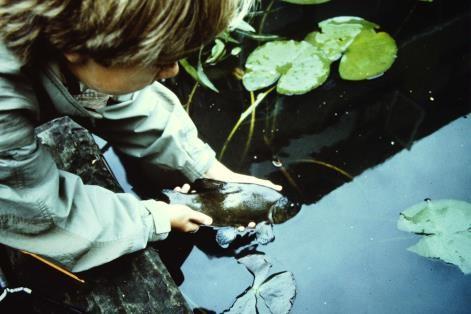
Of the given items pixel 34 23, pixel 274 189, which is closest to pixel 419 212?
pixel 274 189

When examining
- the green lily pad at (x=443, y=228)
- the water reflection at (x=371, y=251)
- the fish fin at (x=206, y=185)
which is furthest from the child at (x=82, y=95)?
the green lily pad at (x=443, y=228)

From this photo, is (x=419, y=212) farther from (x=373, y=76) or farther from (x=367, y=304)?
(x=373, y=76)

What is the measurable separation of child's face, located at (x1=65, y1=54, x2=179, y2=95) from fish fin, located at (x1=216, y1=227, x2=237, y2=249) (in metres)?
0.58

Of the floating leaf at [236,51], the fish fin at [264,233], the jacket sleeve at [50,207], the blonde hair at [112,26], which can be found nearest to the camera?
the blonde hair at [112,26]

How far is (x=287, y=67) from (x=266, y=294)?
754 mm

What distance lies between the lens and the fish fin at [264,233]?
1.36 meters

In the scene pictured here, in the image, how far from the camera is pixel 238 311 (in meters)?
1.25

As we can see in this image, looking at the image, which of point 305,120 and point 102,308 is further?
point 305,120

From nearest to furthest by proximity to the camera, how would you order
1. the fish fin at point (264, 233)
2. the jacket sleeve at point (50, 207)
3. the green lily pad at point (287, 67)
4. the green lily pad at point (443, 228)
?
1. the jacket sleeve at point (50, 207)
2. the green lily pad at point (443, 228)
3. the fish fin at point (264, 233)
4. the green lily pad at point (287, 67)

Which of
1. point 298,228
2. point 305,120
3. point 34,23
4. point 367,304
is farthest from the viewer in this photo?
point 305,120

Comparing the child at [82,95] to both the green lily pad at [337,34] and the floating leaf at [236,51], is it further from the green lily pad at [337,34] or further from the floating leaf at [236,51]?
the green lily pad at [337,34]

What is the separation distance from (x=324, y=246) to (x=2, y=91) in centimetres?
91

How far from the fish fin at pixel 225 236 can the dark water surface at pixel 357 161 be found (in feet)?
0.08

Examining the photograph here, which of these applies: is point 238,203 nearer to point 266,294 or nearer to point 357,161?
point 266,294
